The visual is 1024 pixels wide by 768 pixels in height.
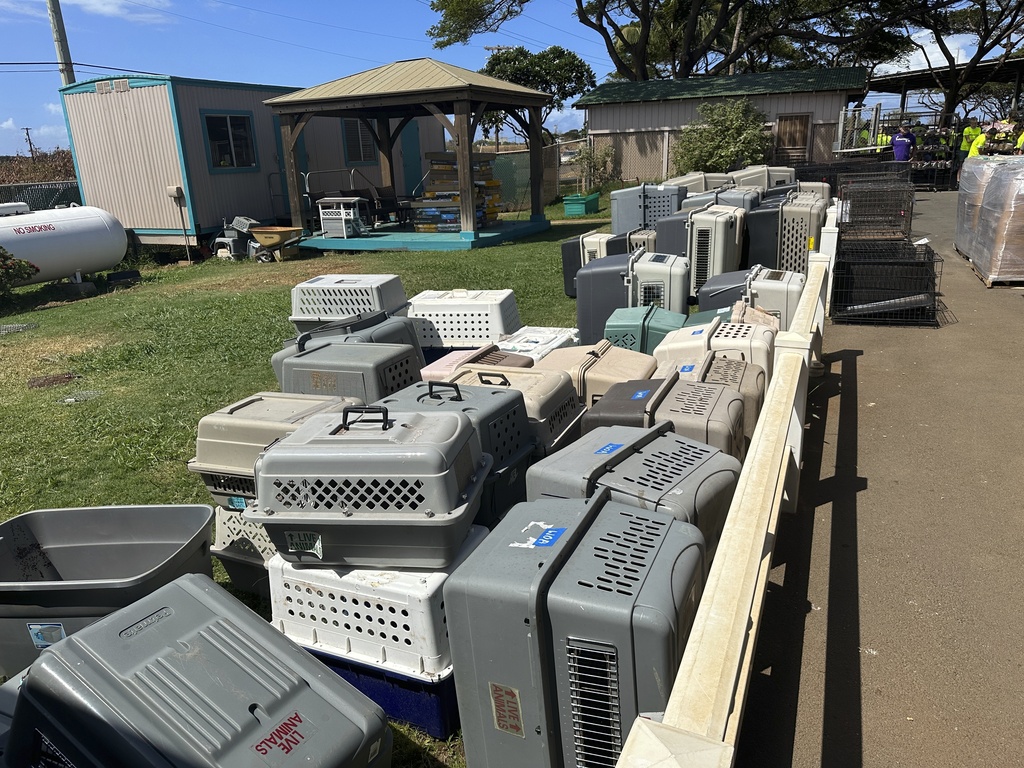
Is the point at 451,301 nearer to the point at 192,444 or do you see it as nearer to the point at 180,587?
the point at 192,444

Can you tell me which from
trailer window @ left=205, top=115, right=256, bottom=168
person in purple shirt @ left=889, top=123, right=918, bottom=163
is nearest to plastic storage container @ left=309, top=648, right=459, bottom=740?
trailer window @ left=205, top=115, right=256, bottom=168

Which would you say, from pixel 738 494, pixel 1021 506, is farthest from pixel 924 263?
pixel 738 494

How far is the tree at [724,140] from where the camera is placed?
70.2 feet

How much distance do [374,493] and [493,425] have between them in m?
0.67

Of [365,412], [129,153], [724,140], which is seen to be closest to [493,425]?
[365,412]

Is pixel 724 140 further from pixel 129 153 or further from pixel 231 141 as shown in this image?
pixel 129 153

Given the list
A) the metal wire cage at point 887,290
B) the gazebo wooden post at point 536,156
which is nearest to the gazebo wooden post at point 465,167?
the gazebo wooden post at point 536,156

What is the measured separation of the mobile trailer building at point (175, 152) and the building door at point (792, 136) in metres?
14.7

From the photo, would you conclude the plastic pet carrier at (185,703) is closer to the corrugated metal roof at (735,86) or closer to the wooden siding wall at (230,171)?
the wooden siding wall at (230,171)

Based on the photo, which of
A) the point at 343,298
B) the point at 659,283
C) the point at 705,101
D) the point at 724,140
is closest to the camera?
the point at 343,298

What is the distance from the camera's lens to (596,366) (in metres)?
4.15

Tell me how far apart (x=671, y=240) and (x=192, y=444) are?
5.24m

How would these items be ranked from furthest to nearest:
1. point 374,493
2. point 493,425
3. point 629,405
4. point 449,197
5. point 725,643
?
point 449,197 < point 629,405 < point 493,425 < point 374,493 < point 725,643

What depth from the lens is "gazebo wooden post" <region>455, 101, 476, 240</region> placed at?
618 inches
